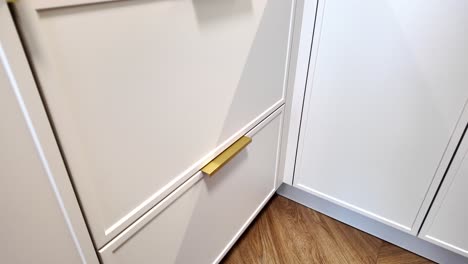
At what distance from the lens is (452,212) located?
0.94 m

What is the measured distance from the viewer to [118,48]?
1.51 ft

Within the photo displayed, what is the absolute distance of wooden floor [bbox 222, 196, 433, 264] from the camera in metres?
1.14

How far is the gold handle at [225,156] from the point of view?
0.75 m

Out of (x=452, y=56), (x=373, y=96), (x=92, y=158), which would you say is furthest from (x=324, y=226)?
(x=92, y=158)

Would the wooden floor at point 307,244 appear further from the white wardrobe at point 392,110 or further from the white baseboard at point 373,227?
the white wardrobe at point 392,110

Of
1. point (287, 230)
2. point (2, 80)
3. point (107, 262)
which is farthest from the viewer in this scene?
point (287, 230)

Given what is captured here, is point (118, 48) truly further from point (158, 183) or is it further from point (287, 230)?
point (287, 230)

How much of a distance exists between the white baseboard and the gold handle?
0.60m

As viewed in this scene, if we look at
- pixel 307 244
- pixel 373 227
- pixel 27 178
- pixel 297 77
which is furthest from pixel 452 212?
pixel 27 178

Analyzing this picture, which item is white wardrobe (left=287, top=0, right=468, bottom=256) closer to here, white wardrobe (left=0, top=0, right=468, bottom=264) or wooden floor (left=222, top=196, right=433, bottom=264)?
white wardrobe (left=0, top=0, right=468, bottom=264)

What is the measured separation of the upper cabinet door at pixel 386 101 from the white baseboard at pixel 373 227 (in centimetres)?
9

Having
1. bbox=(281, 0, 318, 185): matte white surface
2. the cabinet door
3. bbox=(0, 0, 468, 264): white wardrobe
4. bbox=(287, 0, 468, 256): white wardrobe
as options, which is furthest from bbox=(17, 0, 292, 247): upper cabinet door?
the cabinet door

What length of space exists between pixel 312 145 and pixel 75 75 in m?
0.92

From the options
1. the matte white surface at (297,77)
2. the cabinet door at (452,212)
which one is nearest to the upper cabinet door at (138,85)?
the matte white surface at (297,77)
